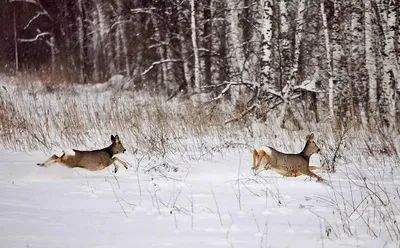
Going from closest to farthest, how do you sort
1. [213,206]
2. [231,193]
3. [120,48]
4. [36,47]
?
[213,206]
[231,193]
[120,48]
[36,47]

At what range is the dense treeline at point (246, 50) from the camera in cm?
1172

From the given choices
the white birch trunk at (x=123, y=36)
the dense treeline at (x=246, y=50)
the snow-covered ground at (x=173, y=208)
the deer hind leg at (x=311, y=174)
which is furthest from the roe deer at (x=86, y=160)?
the white birch trunk at (x=123, y=36)

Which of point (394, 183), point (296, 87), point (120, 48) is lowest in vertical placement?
point (394, 183)

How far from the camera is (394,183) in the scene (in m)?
6.44


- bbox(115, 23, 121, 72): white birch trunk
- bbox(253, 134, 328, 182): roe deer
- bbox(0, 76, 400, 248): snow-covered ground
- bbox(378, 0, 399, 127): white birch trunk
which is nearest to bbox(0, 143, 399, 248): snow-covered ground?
bbox(0, 76, 400, 248): snow-covered ground

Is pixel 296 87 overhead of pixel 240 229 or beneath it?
overhead

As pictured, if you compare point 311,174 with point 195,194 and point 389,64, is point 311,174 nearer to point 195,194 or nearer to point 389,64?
point 195,194

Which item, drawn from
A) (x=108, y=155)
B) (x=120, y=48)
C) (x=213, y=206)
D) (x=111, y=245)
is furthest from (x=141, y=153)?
(x=120, y=48)

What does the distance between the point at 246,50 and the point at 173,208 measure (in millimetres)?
13187

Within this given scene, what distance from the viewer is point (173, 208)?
526 centimetres

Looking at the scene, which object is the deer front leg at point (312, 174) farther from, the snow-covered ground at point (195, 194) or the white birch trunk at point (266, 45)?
the white birch trunk at point (266, 45)

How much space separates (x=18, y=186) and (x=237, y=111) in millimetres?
6825

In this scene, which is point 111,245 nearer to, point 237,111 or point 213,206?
point 213,206

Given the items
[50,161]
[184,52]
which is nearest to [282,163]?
[50,161]
